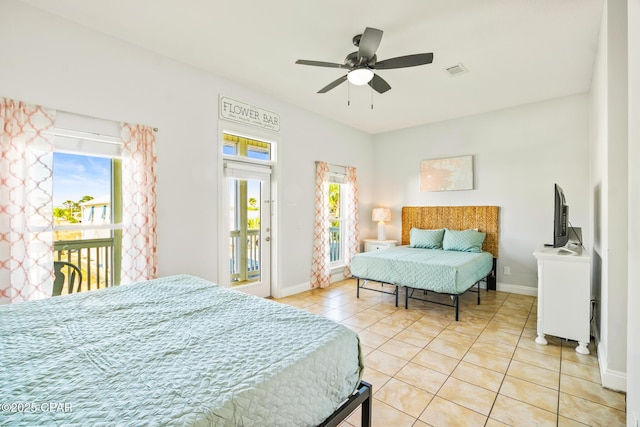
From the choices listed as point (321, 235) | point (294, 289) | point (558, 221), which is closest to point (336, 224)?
point (321, 235)

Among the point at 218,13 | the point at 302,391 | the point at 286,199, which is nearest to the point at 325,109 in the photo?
the point at 286,199

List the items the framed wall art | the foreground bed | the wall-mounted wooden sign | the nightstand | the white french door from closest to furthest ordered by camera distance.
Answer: the foreground bed < the wall-mounted wooden sign < the white french door < the framed wall art < the nightstand

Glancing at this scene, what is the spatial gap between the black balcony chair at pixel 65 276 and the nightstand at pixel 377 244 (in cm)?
432

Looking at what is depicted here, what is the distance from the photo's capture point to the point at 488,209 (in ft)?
15.6

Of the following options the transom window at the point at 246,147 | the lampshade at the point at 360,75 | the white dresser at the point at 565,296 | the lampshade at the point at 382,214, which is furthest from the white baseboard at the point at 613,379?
the transom window at the point at 246,147

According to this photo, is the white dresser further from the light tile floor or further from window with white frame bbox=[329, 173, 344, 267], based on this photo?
window with white frame bbox=[329, 173, 344, 267]

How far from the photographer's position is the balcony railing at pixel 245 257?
4027mm

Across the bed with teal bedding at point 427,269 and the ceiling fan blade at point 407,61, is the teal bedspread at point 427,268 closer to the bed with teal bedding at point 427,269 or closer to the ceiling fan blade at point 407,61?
the bed with teal bedding at point 427,269

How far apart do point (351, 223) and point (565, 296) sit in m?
3.34

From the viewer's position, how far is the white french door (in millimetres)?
3818

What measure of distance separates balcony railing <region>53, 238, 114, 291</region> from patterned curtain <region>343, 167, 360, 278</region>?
3.65 metres

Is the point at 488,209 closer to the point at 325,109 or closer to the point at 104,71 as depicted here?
the point at 325,109

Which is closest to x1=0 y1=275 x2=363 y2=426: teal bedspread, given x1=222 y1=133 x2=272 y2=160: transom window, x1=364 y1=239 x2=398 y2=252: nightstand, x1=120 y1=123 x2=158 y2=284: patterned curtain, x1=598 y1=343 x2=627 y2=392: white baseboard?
x1=120 y1=123 x2=158 y2=284: patterned curtain

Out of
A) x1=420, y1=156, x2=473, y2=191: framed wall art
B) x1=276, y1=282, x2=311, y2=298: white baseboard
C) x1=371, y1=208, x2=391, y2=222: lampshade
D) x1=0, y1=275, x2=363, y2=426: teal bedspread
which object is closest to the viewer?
x1=0, y1=275, x2=363, y2=426: teal bedspread
